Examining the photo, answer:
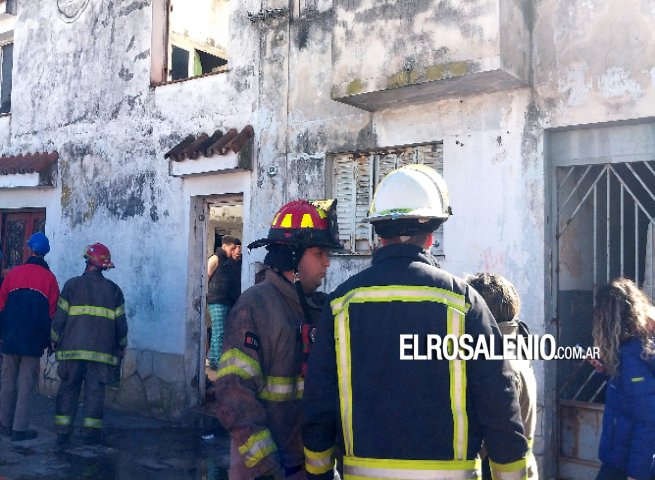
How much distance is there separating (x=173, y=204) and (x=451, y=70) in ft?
13.2

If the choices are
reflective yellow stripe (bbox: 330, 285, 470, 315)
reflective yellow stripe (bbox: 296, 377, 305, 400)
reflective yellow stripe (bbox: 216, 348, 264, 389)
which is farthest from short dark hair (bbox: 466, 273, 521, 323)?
reflective yellow stripe (bbox: 216, 348, 264, 389)

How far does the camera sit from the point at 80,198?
9031 millimetres

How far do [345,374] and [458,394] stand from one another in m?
0.41

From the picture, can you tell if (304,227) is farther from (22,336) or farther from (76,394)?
(22,336)

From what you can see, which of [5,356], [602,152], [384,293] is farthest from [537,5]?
[5,356]

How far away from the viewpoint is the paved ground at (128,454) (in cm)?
582

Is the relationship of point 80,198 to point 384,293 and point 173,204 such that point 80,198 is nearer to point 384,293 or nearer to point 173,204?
point 173,204

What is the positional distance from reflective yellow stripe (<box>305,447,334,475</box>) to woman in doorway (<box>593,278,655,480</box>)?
1.76 metres

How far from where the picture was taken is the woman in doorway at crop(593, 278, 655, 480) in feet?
11.1

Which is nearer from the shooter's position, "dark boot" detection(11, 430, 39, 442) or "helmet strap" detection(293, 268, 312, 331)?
"helmet strap" detection(293, 268, 312, 331)

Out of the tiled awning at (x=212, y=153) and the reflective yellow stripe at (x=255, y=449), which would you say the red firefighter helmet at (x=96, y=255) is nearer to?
the tiled awning at (x=212, y=153)

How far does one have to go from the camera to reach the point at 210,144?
739cm

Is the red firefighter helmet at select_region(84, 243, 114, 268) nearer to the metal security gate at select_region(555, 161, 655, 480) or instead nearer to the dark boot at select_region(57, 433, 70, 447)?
the dark boot at select_region(57, 433, 70, 447)

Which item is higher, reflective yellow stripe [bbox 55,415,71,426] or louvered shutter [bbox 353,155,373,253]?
louvered shutter [bbox 353,155,373,253]
